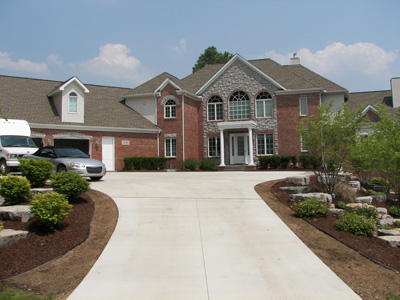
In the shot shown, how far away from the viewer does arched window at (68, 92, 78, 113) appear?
24.7 meters

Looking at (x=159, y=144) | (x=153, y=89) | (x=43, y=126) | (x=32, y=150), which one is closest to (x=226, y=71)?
(x=153, y=89)

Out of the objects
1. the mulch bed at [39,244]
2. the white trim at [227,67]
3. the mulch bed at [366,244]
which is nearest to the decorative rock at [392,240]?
the mulch bed at [366,244]

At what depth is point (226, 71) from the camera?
28.8 m

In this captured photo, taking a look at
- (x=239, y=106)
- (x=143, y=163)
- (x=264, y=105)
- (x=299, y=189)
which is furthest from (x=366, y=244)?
(x=239, y=106)

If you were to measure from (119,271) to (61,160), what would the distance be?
381 inches

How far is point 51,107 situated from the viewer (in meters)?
25.3

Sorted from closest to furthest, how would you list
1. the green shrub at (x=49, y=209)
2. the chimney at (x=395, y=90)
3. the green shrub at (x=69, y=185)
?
the green shrub at (x=49, y=209) < the green shrub at (x=69, y=185) < the chimney at (x=395, y=90)

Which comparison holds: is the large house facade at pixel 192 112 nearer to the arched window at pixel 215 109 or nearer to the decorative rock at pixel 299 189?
the arched window at pixel 215 109

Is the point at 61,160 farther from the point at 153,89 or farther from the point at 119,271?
the point at 153,89

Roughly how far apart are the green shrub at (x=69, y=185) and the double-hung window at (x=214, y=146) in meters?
19.6

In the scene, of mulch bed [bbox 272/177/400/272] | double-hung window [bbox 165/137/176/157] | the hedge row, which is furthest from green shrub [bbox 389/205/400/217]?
double-hung window [bbox 165/137/176/157]

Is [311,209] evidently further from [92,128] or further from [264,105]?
[264,105]

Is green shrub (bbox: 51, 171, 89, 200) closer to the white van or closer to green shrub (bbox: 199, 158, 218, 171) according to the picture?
the white van

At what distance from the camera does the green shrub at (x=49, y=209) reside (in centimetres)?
746
